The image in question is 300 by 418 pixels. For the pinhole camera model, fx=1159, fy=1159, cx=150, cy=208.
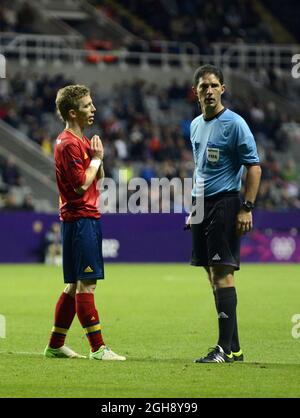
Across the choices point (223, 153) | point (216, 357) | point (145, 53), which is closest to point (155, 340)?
point (216, 357)

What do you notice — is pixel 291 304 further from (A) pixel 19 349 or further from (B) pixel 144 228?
(B) pixel 144 228

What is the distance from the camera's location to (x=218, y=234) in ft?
31.3

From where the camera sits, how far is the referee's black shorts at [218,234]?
950 cm

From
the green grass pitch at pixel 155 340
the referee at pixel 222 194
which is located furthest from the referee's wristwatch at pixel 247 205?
the green grass pitch at pixel 155 340

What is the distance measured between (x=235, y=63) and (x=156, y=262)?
12.7 m

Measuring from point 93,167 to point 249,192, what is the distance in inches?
50.6

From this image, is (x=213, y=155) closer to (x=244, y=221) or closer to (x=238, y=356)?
(x=244, y=221)

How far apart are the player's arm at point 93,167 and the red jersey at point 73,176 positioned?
3 cm

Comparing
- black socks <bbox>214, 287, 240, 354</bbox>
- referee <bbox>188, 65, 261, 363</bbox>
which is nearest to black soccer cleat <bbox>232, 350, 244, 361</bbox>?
referee <bbox>188, 65, 261, 363</bbox>

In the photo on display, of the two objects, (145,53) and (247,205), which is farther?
(145,53)

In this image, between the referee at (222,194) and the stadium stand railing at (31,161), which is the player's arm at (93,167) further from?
the stadium stand railing at (31,161)

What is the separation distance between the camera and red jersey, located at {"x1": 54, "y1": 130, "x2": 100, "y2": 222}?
937cm
